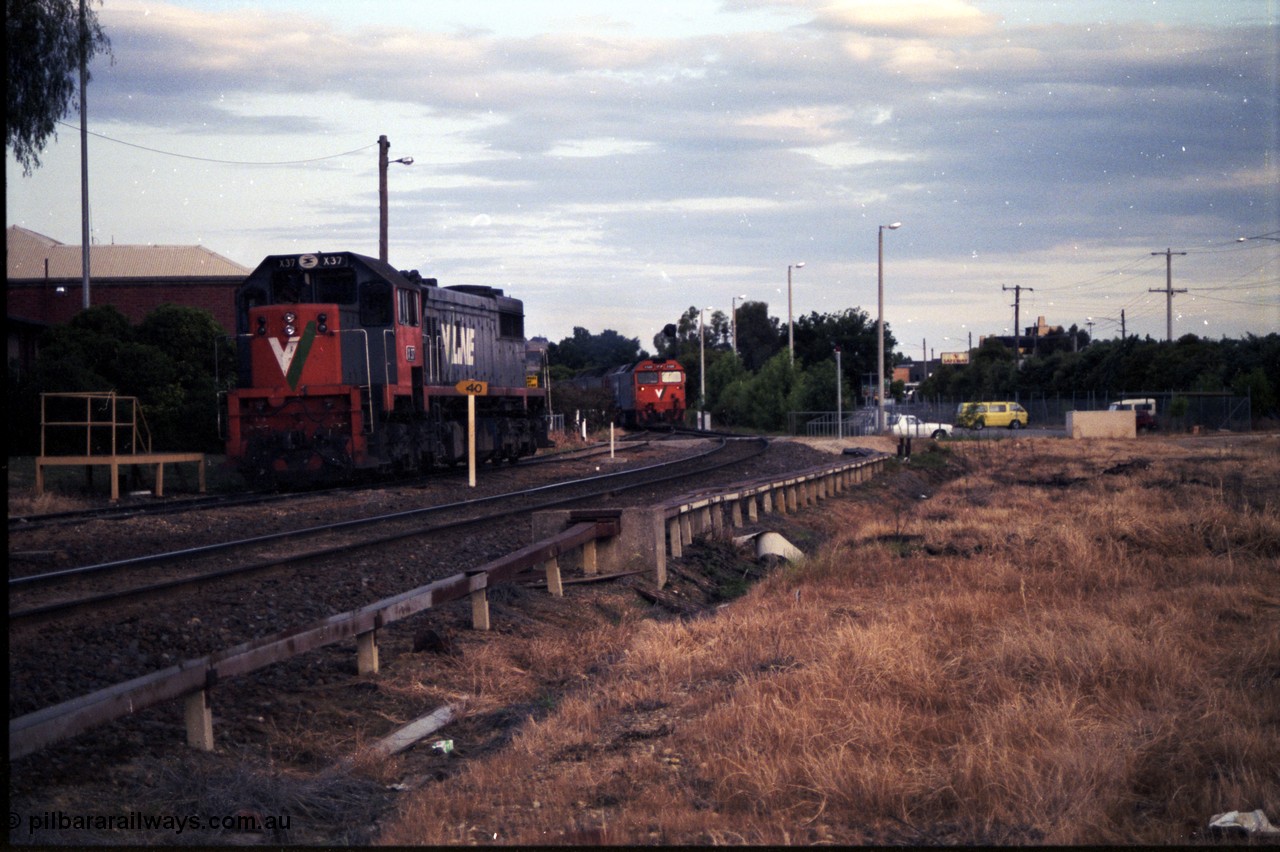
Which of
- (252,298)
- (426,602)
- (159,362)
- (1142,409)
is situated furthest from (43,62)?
(1142,409)

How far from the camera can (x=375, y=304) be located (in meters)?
20.5

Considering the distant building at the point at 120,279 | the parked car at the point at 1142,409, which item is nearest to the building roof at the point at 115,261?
the distant building at the point at 120,279

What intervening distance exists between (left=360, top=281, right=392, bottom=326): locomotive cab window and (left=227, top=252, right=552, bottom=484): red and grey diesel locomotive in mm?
18

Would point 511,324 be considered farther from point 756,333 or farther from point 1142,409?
point 756,333

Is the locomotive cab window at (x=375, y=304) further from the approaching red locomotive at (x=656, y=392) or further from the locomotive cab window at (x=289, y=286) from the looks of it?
the approaching red locomotive at (x=656, y=392)

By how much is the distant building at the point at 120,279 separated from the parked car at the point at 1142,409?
3873 centimetres

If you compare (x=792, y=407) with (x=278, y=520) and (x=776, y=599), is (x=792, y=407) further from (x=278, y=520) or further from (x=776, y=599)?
(x=776, y=599)

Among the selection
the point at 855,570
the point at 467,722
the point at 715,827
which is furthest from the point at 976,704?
the point at 855,570

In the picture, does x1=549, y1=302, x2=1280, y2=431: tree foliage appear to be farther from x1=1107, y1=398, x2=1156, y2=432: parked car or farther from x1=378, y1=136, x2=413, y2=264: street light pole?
x1=378, y1=136, x2=413, y2=264: street light pole

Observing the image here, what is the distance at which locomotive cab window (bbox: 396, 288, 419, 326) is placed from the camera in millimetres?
20578

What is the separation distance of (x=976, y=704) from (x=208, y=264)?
5595 centimetres

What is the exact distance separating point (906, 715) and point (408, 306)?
55.4 feet

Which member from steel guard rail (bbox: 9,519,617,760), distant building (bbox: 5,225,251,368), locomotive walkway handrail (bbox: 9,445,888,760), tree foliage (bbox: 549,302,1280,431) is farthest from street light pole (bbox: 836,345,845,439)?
steel guard rail (bbox: 9,519,617,760)

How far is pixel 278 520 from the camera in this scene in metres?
14.9
